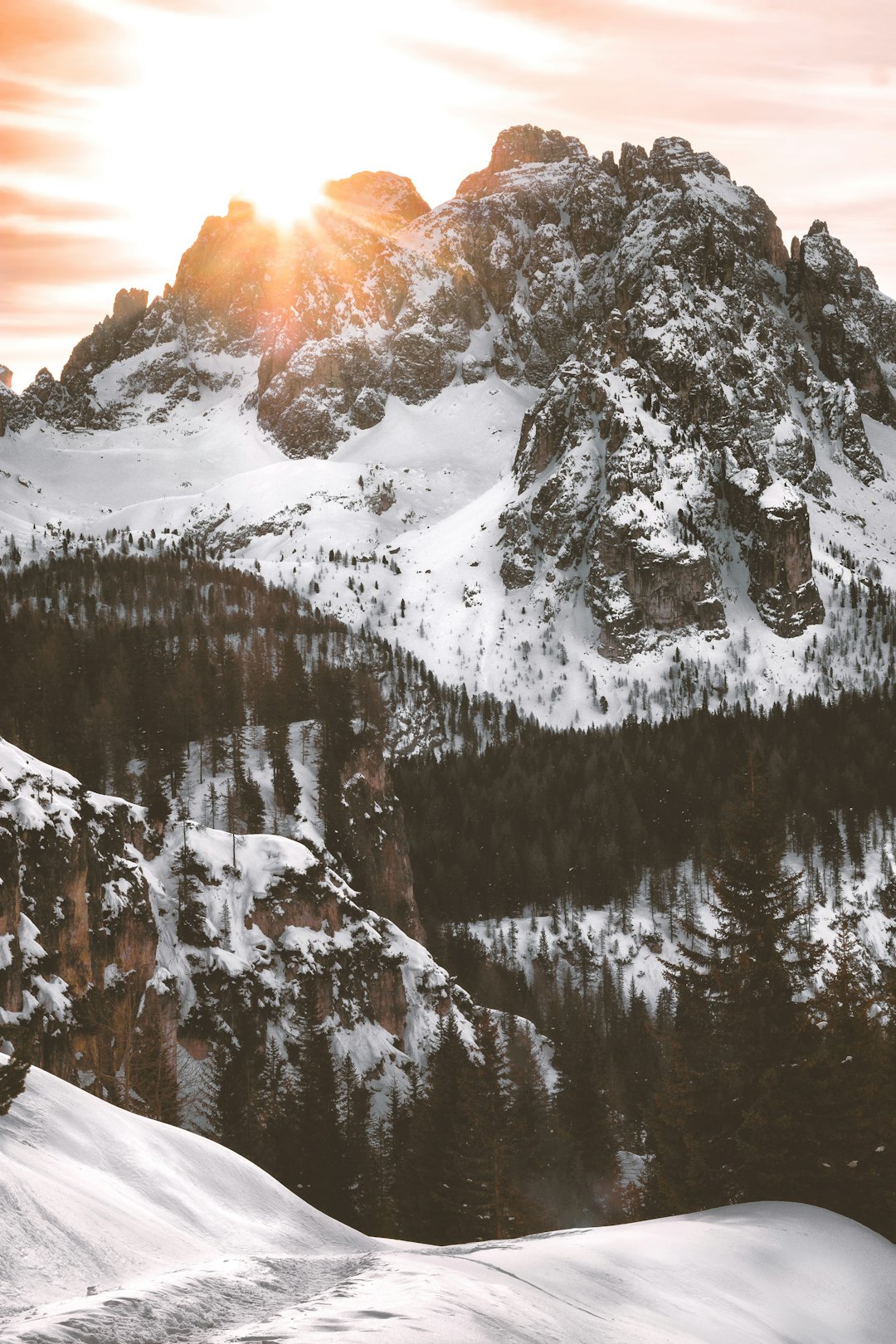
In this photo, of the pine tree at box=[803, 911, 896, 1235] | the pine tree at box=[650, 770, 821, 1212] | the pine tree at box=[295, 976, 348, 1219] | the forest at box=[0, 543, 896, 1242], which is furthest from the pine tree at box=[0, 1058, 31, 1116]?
the pine tree at box=[295, 976, 348, 1219]

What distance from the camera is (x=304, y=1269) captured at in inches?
525

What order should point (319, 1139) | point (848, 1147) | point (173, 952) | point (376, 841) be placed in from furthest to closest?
→ point (376, 841) → point (173, 952) → point (319, 1139) → point (848, 1147)

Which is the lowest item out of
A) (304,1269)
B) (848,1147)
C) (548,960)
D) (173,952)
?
(548,960)

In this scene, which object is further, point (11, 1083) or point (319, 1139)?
point (319, 1139)

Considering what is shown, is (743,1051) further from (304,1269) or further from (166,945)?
(166,945)

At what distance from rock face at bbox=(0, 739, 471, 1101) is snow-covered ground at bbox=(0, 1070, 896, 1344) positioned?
22783mm

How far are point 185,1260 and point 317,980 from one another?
55869 millimetres

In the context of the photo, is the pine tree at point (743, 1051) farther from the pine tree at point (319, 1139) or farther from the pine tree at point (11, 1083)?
the pine tree at point (319, 1139)

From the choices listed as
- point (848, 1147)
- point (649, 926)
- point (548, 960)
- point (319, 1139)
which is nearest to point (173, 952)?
point (319, 1139)

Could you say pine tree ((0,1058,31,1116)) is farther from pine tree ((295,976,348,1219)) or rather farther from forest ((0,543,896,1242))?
pine tree ((295,976,348,1219))

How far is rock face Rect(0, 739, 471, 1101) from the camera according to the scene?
4588 cm

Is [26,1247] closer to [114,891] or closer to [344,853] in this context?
[114,891]

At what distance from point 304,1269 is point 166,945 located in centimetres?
4990

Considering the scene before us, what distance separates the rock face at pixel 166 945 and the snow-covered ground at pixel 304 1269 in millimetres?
22783
